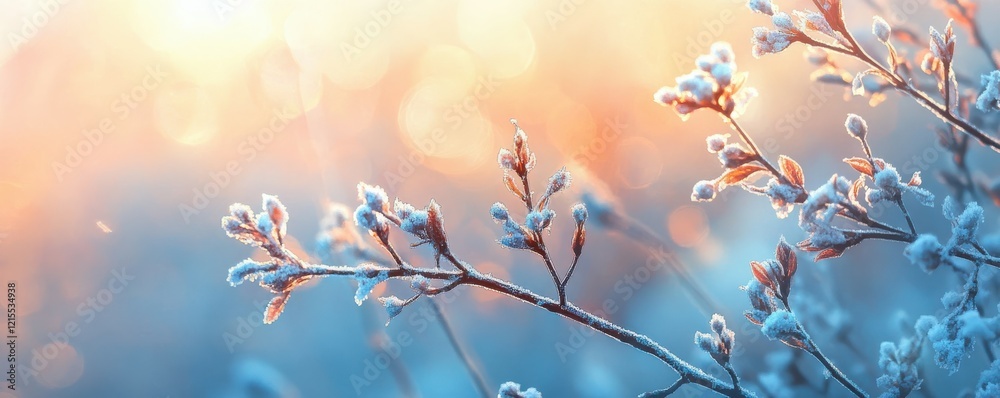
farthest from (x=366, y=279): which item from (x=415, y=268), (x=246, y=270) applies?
(x=246, y=270)

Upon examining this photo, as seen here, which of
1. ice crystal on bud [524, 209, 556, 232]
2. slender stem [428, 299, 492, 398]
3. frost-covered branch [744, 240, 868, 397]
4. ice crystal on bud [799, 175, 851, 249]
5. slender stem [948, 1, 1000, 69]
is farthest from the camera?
slender stem [428, 299, 492, 398]

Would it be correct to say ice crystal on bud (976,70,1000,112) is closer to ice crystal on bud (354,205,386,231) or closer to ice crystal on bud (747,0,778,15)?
ice crystal on bud (747,0,778,15)

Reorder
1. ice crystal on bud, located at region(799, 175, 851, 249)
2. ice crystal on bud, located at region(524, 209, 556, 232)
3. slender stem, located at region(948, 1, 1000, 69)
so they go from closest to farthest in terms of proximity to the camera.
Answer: ice crystal on bud, located at region(799, 175, 851, 249), ice crystal on bud, located at region(524, 209, 556, 232), slender stem, located at region(948, 1, 1000, 69)

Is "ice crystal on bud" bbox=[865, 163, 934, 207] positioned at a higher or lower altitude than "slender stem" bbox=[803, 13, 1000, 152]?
lower

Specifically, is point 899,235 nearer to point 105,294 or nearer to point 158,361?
point 105,294

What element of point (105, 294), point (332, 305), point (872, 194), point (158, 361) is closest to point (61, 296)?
point (105, 294)

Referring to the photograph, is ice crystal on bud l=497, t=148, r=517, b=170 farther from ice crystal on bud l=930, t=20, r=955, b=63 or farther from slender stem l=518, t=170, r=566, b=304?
ice crystal on bud l=930, t=20, r=955, b=63

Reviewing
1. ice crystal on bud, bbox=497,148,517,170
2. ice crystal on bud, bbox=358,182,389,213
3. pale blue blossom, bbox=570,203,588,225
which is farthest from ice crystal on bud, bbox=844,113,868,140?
ice crystal on bud, bbox=358,182,389,213

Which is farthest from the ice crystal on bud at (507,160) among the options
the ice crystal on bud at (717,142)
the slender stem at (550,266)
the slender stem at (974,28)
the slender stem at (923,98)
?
the slender stem at (974,28)

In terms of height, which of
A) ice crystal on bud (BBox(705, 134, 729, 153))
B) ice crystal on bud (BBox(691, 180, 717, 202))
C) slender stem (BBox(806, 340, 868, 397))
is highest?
ice crystal on bud (BBox(705, 134, 729, 153))

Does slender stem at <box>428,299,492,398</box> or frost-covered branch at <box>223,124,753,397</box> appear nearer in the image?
frost-covered branch at <box>223,124,753,397</box>

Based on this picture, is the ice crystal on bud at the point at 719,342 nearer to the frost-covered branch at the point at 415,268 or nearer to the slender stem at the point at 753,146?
the frost-covered branch at the point at 415,268
